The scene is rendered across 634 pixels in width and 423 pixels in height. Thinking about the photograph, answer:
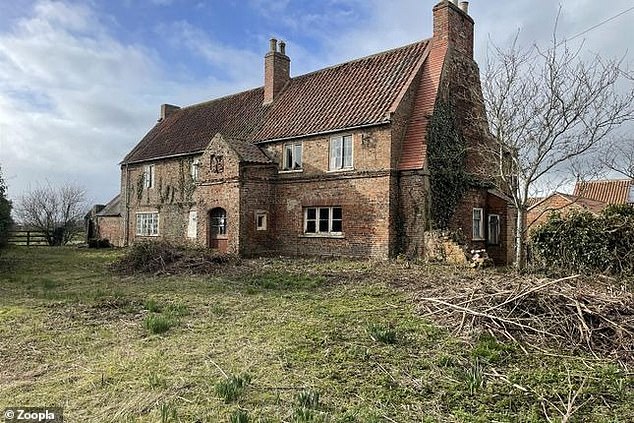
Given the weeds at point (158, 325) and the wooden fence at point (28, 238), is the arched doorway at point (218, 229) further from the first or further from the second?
the wooden fence at point (28, 238)

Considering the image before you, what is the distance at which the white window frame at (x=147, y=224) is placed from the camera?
3250 centimetres

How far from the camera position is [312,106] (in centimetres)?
2445

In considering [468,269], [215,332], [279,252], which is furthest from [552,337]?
[279,252]

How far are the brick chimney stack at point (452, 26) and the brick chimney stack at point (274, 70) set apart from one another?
10058 millimetres

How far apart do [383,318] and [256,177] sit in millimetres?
15636

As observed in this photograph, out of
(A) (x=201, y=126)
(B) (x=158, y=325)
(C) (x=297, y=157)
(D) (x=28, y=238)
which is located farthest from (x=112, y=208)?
(B) (x=158, y=325)

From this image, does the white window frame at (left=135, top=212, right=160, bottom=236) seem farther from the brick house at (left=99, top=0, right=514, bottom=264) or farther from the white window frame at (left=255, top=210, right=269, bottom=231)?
the white window frame at (left=255, top=210, right=269, bottom=231)

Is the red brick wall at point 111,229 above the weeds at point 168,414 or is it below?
above

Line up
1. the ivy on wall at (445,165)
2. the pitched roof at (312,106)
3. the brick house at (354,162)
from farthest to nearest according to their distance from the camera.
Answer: the pitched roof at (312,106) → the ivy on wall at (445,165) → the brick house at (354,162)

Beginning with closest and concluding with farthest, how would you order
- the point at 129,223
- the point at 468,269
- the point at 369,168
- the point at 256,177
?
the point at 468,269 < the point at 369,168 < the point at 256,177 < the point at 129,223

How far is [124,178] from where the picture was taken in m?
35.9

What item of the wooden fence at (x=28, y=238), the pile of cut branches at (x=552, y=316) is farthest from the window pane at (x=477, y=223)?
Answer: the wooden fence at (x=28, y=238)

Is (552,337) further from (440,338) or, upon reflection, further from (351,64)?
(351,64)

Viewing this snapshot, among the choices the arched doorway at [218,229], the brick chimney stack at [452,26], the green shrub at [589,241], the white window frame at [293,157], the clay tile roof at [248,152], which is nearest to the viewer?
the green shrub at [589,241]
